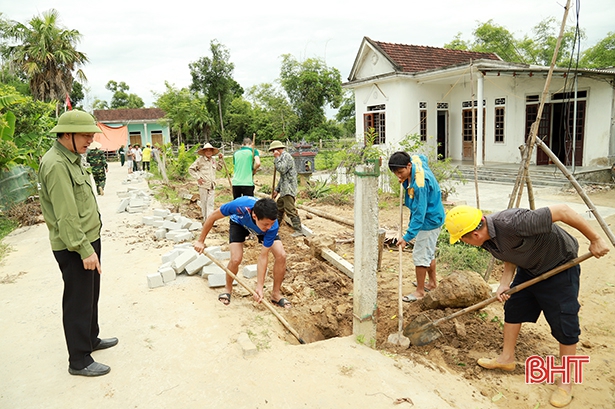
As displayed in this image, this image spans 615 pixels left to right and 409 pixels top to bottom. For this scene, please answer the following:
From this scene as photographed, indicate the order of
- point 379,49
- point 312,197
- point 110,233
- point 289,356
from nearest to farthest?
point 289,356
point 110,233
point 312,197
point 379,49

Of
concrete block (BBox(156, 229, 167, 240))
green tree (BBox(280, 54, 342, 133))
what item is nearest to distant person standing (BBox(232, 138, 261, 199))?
concrete block (BBox(156, 229, 167, 240))

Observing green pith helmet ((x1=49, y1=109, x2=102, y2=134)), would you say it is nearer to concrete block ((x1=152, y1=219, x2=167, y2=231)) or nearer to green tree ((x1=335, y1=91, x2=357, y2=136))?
concrete block ((x1=152, y1=219, x2=167, y2=231))

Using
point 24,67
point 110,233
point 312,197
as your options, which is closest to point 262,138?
point 24,67

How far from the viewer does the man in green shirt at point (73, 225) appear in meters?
2.98

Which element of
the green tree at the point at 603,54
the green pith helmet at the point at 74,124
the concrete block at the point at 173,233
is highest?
the green tree at the point at 603,54

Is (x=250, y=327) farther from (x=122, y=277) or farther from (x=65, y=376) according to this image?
(x=122, y=277)

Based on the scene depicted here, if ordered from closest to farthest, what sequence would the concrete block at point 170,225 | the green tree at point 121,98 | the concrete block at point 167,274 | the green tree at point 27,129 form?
the concrete block at point 167,274 < the concrete block at point 170,225 < the green tree at point 27,129 < the green tree at point 121,98

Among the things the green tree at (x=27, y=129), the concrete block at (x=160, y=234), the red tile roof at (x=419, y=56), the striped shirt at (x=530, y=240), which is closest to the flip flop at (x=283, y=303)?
the striped shirt at (x=530, y=240)

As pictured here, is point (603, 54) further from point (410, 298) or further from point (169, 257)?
point (169, 257)

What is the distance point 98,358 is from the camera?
3.46m

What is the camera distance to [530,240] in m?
2.98

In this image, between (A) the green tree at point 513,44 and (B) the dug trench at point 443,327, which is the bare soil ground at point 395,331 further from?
(A) the green tree at point 513,44

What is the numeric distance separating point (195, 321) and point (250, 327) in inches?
22.2

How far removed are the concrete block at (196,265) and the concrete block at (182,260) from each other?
42mm
